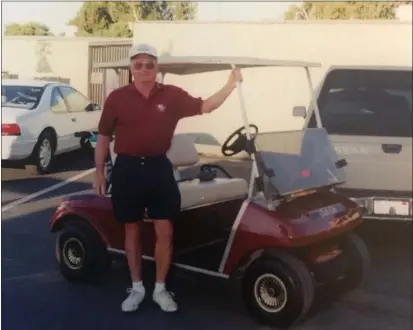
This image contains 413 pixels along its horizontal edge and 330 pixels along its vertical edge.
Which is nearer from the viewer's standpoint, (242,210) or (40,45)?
(242,210)

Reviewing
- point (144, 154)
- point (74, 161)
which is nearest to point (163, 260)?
point (144, 154)

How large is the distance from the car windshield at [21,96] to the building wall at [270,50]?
619 millimetres

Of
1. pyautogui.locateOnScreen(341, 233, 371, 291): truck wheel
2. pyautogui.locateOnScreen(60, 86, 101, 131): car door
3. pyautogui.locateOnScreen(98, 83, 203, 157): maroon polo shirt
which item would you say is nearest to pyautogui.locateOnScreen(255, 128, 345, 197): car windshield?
pyautogui.locateOnScreen(341, 233, 371, 291): truck wheel

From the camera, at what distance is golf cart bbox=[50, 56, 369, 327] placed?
2.61m

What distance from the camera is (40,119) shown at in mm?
3105

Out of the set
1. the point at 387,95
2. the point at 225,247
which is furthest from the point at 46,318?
the point at 387,95

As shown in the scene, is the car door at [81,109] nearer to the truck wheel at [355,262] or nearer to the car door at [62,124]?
the car door at [62,124]

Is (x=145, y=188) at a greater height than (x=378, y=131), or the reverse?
(x=378, y=131)

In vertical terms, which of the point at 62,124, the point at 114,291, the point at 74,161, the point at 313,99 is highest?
the point at 313,99

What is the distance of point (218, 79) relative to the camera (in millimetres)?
2664

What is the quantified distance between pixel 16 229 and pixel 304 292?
1.23m

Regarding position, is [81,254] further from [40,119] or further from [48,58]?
[48,58]

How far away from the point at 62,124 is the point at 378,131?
1323 millimetres

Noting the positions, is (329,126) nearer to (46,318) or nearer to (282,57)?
(282,57)
